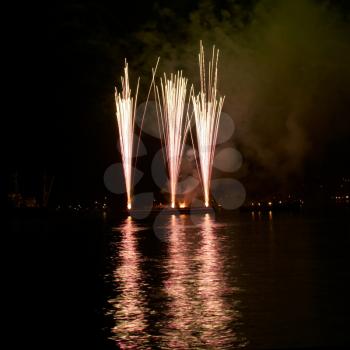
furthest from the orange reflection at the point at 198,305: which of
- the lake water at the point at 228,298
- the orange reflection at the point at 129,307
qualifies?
the orange reflection at the point at 129,307

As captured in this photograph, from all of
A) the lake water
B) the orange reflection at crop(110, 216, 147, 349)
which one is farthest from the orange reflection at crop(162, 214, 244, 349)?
the orange reflection at crop(110, 216, 147, 349)

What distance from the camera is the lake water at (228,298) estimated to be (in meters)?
7.83

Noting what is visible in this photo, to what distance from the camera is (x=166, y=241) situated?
2389 cm

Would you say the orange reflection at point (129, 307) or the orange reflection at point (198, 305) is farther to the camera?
the orange reflection at point (129, 307)

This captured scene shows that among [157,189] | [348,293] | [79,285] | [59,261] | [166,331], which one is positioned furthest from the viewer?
[157,189]

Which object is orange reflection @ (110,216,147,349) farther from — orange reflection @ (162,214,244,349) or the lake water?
orange reflection @ (162,214,244,349)

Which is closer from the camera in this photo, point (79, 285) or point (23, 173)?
point (79, 285)

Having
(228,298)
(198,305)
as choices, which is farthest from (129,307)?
(228,298)

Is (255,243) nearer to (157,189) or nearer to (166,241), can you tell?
(166,241)

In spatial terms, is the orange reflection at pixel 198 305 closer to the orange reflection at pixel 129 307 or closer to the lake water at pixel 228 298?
the lake water at pixel 228 298

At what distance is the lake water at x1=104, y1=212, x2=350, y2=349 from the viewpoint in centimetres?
783

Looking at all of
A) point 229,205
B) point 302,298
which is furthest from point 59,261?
point 229,205

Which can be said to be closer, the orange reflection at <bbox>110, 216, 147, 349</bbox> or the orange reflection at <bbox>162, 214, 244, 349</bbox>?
the orange reflection at <bbox>162, 214, 244, 349</bbox>

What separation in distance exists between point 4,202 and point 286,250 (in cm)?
3193
